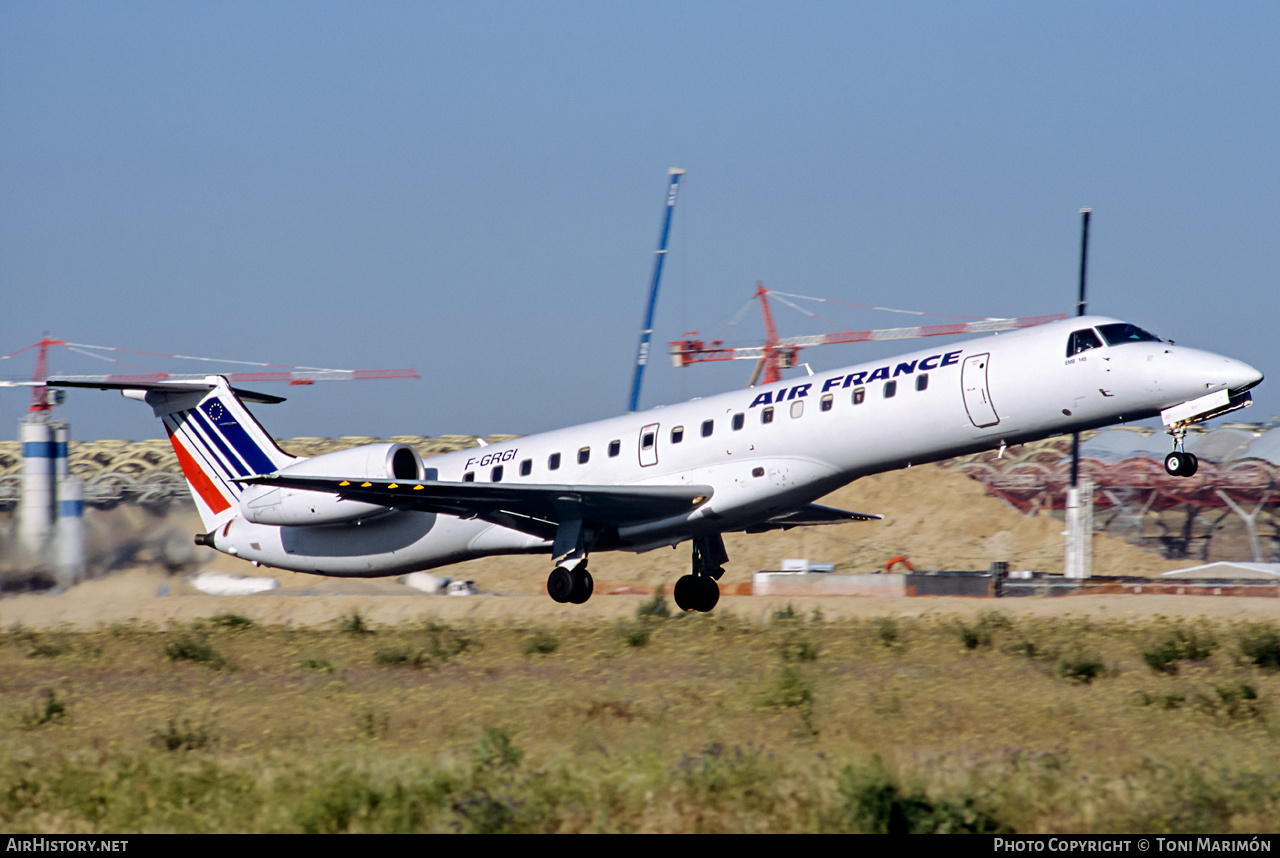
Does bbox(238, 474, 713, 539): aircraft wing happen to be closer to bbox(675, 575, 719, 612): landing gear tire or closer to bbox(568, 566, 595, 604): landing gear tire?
bbox(568, 566, 595, 604): landing gear tire

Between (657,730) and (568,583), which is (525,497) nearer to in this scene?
(568,583)

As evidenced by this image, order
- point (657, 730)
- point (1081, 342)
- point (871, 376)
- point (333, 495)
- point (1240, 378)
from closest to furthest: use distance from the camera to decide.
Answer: point (657, 730)
point (1240, 378)
point (1081, 342)
point (871, 376)
point (333, 495)

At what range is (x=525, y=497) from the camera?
70.0 ft

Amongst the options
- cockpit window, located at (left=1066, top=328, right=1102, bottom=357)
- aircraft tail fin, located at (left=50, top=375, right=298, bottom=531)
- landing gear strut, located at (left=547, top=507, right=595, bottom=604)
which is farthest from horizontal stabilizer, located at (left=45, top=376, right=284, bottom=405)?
cockpit window, located at (left=1066, top=328, right=1102, bottom=357)

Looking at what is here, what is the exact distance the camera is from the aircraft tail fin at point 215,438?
25.2 meters

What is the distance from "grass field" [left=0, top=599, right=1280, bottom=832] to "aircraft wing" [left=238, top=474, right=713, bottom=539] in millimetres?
2023

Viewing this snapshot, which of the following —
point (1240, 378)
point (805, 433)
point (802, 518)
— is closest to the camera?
point (1240, 378)

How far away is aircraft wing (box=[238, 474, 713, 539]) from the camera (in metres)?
20.6

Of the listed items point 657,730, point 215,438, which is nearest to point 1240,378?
point 657,730

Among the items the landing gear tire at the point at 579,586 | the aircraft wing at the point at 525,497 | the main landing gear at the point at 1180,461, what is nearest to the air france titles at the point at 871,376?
the aircraft wing at the point at 525,497

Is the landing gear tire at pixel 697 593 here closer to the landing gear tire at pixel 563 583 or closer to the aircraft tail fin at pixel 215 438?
the landing gear tire at pixel 563 583

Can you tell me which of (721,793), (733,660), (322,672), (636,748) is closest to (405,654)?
(322,672)

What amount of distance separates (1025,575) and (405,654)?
2421cm

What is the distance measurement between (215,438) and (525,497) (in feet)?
25.0
